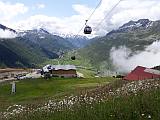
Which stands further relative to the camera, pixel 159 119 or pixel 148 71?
pixel 148 71

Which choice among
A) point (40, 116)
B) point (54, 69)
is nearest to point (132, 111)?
point (40, 116)

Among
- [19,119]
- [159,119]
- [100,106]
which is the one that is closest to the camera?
[159,119]

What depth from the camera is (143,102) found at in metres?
12.5

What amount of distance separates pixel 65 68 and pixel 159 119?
18802 cm

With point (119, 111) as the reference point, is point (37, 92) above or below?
below

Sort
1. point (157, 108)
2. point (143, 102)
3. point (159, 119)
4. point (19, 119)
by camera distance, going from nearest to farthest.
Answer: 1. point (159, 119)
2. point (157, 108)
3. point (143, 102)
4. point (19, 119)

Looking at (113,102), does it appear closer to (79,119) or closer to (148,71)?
(79,119)

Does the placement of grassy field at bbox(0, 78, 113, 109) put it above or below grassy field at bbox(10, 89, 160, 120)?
below

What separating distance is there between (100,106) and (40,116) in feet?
6.94

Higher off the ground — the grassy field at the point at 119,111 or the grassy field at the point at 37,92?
the grassy field at the point at 119,111

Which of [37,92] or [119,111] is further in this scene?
[37,92]

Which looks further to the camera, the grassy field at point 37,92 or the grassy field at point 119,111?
the grassy field at point 37,92

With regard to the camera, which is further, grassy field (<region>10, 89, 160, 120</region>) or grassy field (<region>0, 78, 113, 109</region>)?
grassy field (<region>0, 78, 113, 109</region>)

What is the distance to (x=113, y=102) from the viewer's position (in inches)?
536
